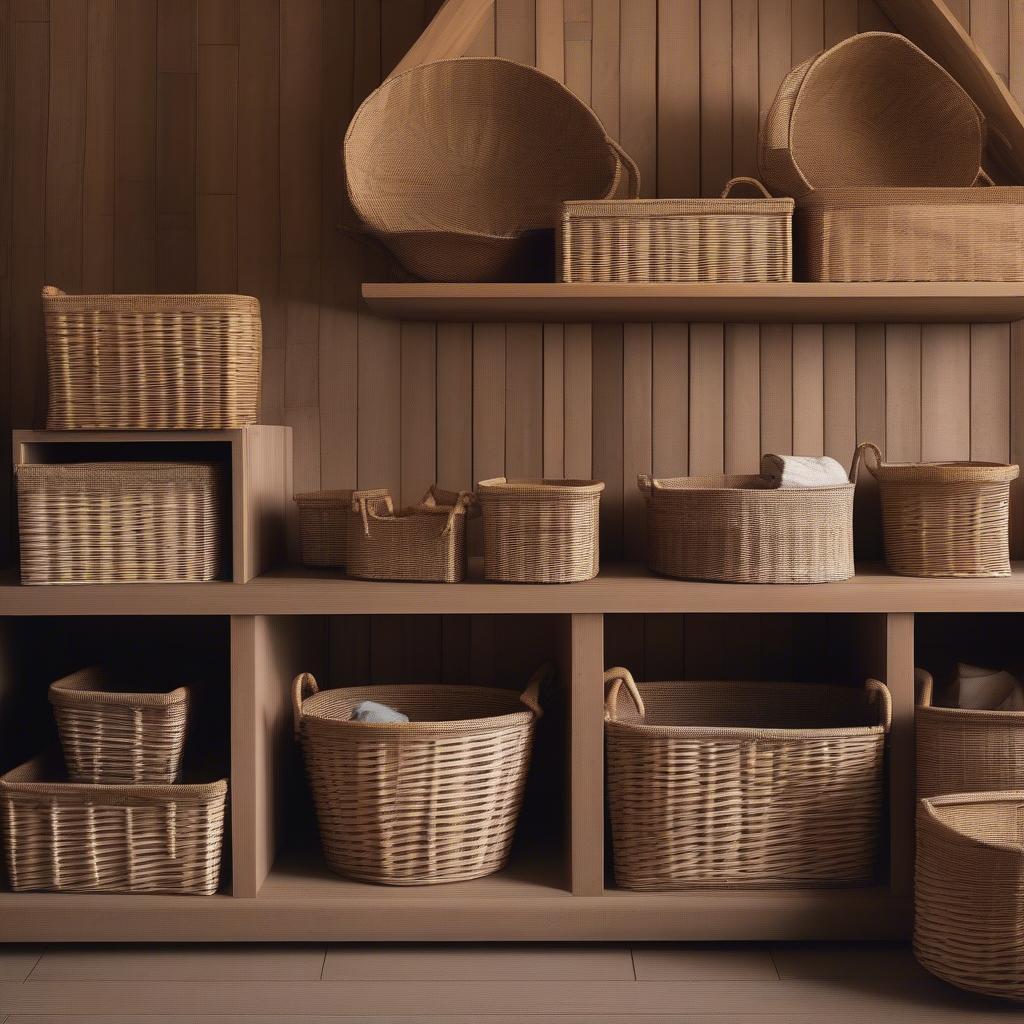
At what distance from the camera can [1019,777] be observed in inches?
78.2

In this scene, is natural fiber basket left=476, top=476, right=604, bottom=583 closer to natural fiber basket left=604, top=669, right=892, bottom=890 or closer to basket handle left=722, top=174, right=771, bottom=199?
natural fiber basket left=604, top=669, right=892, bottom=890

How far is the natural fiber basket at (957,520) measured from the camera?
2.16 metres

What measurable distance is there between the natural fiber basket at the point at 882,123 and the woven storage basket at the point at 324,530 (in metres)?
1.15

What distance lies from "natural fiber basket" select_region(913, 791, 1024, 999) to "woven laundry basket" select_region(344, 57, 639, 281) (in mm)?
1367

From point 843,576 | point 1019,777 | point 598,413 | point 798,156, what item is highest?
point 798,156

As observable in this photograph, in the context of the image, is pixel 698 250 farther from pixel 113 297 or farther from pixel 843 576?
pixel 113 297

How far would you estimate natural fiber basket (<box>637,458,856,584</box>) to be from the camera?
2.09m

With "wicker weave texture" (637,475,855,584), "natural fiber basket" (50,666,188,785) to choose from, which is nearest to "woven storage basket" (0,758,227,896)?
"natural fiber basket" (50,666,188,785)

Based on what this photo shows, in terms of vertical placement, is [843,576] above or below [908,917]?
above

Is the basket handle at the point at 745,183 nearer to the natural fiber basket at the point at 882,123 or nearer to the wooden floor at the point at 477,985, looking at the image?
the natural fiber basket at the point at 882,123

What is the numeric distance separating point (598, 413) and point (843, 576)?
0.71 meters

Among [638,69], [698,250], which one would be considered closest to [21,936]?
[698,250]

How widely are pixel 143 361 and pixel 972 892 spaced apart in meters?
1.72

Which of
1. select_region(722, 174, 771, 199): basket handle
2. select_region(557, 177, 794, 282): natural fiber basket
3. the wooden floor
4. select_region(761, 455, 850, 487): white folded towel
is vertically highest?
select_region(722, 174, 771, 199): basket handle
